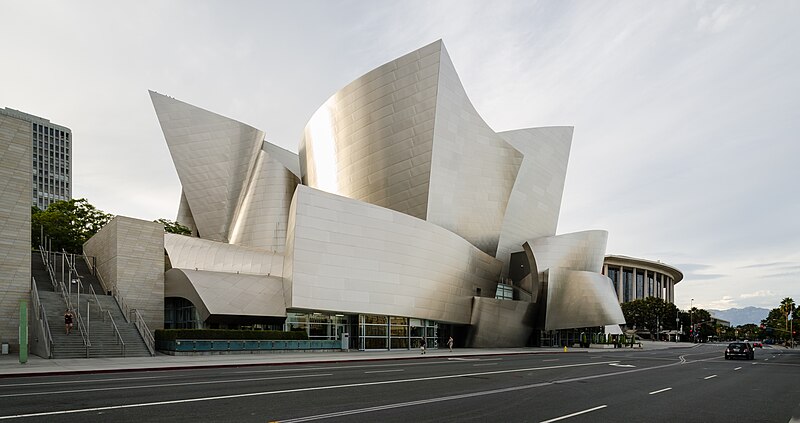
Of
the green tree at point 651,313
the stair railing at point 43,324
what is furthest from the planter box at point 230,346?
the green tree at point 651,313

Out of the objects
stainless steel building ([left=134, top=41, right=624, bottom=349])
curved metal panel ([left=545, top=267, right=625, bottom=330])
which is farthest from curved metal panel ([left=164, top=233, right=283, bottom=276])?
curved metal panel ([left=545, top=267, right=625, bottom=330])

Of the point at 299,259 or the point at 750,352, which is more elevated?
the point at 299,259

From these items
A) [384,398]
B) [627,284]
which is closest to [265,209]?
[384,398]

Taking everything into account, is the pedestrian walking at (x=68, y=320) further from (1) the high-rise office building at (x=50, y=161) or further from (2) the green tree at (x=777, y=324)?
(2) the green tree at (x=777, y=324)

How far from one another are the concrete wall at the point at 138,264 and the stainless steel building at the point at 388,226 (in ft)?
4.40

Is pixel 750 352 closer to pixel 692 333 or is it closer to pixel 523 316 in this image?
pixel 523 316

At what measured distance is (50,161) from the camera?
13575cm

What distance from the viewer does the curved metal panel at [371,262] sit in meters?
37.7

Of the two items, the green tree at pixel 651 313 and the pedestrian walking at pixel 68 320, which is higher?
the pedestrian walking at pixel 68 320

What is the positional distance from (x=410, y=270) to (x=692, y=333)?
103678mm

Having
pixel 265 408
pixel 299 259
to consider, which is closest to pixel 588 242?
pixel 299 259

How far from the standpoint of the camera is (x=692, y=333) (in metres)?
125

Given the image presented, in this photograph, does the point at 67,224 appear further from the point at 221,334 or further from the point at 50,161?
the point at 50,161

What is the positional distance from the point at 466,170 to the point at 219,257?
2250 cm
